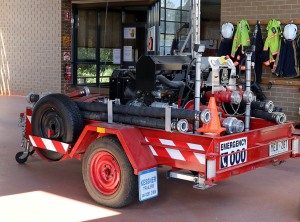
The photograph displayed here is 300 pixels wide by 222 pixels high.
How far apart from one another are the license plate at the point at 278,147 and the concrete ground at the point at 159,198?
0.58m

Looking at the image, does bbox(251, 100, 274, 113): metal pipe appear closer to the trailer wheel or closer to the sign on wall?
the trailer wheel

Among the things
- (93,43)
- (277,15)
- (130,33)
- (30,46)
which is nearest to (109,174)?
(277,15)

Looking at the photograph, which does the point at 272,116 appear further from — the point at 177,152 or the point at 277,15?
the point at 277,15

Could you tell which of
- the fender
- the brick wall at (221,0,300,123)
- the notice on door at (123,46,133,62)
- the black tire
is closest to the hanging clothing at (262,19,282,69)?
the brick wall at (221,0,300,123)

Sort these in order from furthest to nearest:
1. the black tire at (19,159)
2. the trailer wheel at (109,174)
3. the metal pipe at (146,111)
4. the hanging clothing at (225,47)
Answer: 1. the hanging clothing at (225,47)
2. the black tire at (19,159)
3. the trailer wheel at (109,174)
4. the metal pipe at (146,111)

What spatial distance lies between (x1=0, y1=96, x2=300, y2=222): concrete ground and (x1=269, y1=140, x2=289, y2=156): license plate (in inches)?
23.0

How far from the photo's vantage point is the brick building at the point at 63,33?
50.6 feet

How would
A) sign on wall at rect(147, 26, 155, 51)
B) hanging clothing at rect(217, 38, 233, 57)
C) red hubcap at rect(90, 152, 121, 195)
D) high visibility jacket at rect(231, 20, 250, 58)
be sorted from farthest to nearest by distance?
1. sign on wall at rect(147, 26, 155, 51)
2. hanging clothing at rect(217, 38, 233, 57)
3. high visibility jacket at rect(231, 20, 250, 58)
4. red hubcap at rect(90, 152, 121, 195)

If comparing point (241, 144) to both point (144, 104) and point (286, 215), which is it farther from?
point (144, 104)

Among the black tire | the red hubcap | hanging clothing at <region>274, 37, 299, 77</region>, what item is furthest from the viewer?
hanging clothing at <region>274, 37, 299, 77</region>

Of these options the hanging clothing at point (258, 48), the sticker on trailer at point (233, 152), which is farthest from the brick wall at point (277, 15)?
the sticker on trailer at point (233, 152)

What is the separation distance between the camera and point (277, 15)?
1083 cm

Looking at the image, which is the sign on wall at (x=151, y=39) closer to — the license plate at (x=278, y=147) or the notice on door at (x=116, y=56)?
the notice on door at (x=116, y=56)

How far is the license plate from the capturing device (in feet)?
18.1
